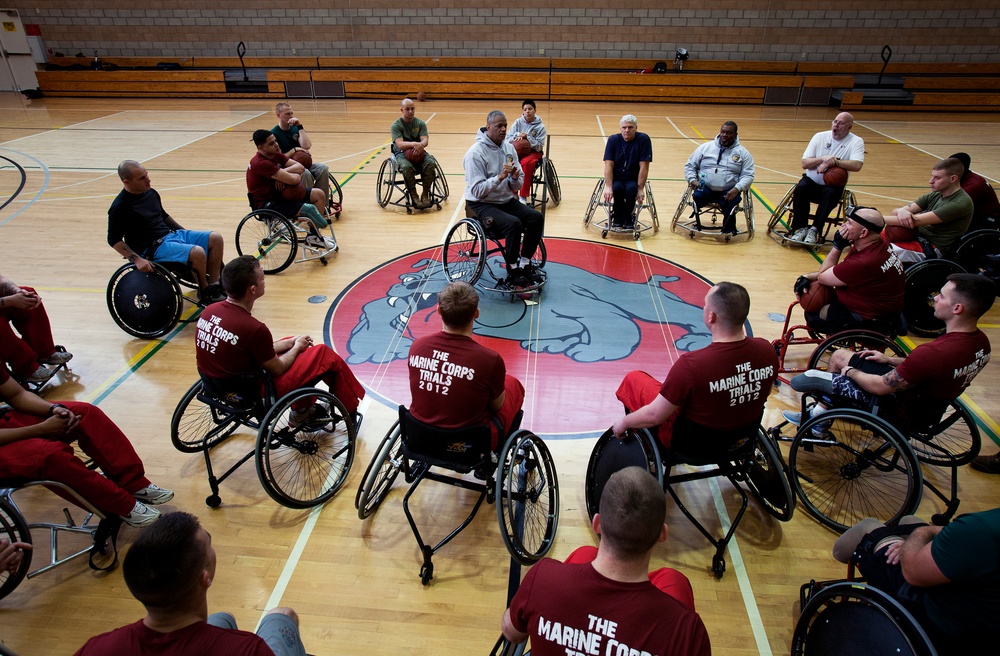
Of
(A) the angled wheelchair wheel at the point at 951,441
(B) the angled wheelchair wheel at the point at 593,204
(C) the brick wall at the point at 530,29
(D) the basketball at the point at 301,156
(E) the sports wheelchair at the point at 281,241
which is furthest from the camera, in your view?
(C) the brick wall at the point at 530,29

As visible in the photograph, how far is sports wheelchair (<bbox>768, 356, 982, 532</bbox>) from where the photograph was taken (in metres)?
2.90

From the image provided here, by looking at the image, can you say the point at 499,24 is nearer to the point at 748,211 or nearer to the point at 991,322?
the point at 748,211

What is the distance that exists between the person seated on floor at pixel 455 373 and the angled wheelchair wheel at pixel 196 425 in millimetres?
1275

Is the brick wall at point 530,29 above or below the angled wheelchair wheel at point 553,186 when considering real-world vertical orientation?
above

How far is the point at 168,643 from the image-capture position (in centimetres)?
154

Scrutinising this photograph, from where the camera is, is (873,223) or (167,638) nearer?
(167,638)

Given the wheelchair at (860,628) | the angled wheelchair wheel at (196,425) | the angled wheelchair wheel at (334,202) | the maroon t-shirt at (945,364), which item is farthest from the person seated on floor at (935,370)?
the angled wheelchair wheel at (334,202)

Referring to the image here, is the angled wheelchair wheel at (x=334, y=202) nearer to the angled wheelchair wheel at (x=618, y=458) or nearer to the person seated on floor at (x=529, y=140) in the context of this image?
the person seated on floor at (x=529, y=140)

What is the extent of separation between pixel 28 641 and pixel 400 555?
164 centimetres

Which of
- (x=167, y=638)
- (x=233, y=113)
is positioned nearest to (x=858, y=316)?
(x=167, y=638)

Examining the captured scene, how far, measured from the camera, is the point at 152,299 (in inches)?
190

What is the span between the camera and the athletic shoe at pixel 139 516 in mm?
2922

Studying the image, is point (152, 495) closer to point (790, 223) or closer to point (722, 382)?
point (722, 382)

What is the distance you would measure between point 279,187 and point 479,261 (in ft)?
7.78
